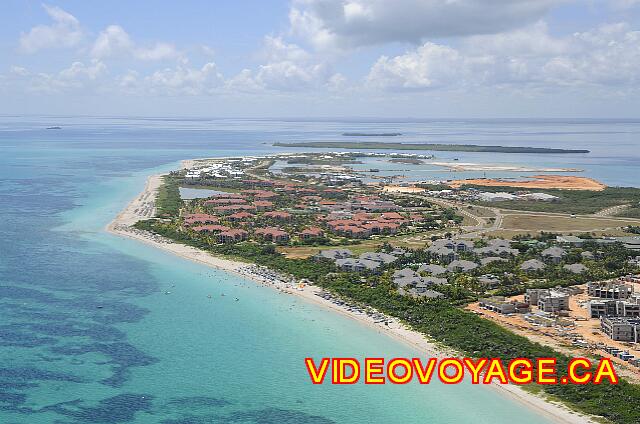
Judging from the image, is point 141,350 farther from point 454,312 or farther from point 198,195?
point 198,195

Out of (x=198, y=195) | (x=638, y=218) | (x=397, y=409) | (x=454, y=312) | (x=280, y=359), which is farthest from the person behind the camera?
(x=198, y=195)

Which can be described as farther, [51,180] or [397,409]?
[51,180]

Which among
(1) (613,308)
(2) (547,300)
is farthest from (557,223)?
(1) (613,308)

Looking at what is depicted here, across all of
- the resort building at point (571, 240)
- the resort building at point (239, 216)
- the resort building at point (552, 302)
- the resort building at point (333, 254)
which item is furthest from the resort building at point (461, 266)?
the resort building at point (239, 216)

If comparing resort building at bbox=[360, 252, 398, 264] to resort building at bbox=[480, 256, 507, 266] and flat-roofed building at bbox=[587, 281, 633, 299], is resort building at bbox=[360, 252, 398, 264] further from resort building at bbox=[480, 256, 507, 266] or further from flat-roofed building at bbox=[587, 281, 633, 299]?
flat-roofed building at bbox=[587, 281, 633, 299]

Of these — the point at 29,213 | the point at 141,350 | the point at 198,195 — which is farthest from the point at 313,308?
the point at 198,195

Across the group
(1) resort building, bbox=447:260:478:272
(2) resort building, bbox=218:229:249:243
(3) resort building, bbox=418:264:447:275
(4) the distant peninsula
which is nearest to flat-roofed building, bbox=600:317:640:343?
(3) resort building, bbox=418:264:447:275

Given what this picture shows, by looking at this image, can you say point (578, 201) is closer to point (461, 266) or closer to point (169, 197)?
point (461, 266)
